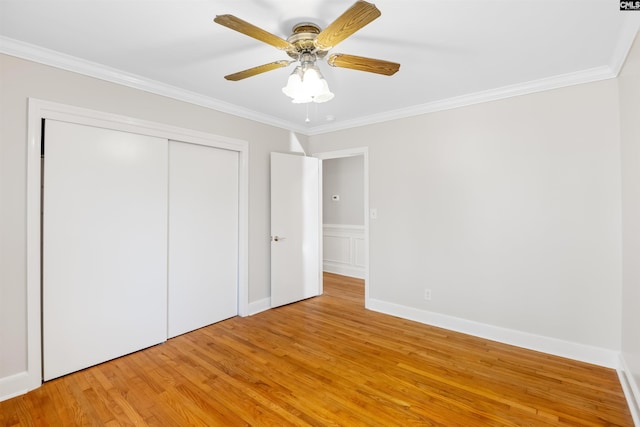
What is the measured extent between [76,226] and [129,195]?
473 millimetres

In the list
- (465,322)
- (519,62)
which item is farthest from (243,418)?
(519,62)

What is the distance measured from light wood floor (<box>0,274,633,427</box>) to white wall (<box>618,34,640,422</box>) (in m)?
0.35

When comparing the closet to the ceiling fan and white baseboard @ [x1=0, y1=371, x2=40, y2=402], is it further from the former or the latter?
the ceiling fan

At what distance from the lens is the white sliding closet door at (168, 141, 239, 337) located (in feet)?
10.3

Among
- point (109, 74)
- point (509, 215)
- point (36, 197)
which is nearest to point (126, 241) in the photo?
point (36, 197)

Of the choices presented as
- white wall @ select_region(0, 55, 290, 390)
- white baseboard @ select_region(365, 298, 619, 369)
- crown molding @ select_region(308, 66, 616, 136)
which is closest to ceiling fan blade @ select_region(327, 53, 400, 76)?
crown molding @ select_region(308, 66, 616, 136)

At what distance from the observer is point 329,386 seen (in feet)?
7.47

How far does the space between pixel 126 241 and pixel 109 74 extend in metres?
1.48

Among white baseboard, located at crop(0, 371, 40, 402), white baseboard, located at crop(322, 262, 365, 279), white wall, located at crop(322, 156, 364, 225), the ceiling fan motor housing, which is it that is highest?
the ceiling fan motor housing

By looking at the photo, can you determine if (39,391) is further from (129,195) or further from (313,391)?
(313,391)

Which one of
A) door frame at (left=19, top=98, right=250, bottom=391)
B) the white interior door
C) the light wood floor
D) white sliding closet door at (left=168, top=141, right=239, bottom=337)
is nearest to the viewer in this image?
the light wood floor

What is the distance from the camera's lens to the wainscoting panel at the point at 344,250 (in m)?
5.83

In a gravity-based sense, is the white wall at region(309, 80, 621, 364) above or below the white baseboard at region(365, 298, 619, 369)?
above

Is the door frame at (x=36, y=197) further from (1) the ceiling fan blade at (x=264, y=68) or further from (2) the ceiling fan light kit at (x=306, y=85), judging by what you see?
(2) the ceiling fan light kit at (x=306, y=85)
